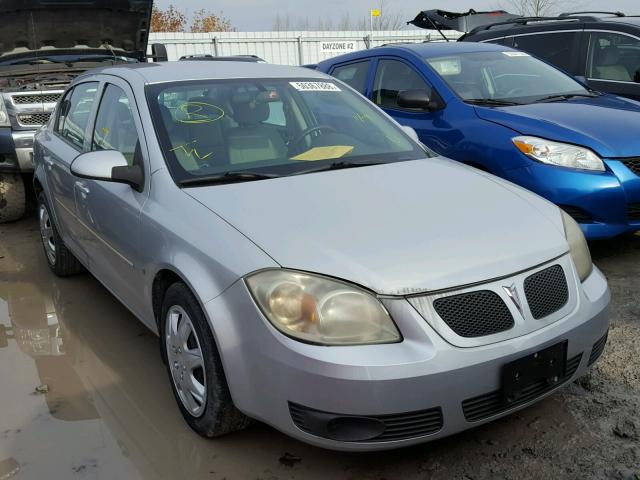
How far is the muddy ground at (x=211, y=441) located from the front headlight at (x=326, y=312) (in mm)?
628

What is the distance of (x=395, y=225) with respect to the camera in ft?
7.80

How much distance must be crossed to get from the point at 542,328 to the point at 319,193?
1.05m

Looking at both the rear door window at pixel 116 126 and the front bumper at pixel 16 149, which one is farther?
the front bumper at pixel 16 149

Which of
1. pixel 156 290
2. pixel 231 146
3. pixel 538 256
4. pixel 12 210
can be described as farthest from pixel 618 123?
pixel 12 210

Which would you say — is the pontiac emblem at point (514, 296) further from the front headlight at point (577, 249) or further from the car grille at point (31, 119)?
the car grille at point (31, 119)

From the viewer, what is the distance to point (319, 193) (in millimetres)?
2668

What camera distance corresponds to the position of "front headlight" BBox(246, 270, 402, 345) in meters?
2.07

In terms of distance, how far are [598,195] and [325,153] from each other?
1919 millimetres

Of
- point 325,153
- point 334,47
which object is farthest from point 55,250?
point 334,47

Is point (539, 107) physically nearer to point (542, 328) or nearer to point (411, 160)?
point (411, 160)

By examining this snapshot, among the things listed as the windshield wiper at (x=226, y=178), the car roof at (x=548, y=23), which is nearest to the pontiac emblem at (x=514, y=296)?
the windshield wiper at (x=226, y=178)

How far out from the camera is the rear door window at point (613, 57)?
20.0 feet

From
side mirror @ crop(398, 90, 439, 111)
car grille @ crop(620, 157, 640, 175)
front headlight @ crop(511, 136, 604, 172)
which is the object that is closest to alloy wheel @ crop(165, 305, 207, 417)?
front headlight @ crop(511, 136, 604, 172)

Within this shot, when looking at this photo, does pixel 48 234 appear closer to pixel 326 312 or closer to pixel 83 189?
pixel 83 189
